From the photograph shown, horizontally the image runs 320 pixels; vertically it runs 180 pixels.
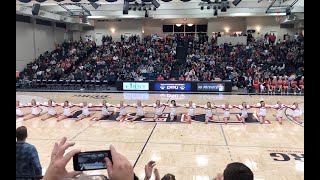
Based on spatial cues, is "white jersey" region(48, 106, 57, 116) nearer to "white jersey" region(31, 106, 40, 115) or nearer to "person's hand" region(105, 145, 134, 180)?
"white jersey" region(31, 106, 40, 115)

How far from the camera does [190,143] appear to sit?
34.5 ft

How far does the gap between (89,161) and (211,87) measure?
2308 cm

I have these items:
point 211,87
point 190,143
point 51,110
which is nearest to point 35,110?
point 51,110

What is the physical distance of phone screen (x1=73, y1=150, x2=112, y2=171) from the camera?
1896mm

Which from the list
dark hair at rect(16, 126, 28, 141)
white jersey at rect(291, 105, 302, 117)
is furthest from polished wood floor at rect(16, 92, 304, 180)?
dark hair at rect(16, 126, 28, 141)

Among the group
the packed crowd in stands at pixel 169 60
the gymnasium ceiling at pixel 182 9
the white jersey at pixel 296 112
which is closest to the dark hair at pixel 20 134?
the white jersey at pixel 296 112

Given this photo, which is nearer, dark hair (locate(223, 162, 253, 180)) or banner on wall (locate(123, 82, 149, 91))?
dark hair (locate(223, 162, 253, 180))

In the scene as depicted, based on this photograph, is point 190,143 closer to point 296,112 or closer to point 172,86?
point 296,112

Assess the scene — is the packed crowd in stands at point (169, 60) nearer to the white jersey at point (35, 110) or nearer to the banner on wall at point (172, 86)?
the banner on wall at point (172, 86)

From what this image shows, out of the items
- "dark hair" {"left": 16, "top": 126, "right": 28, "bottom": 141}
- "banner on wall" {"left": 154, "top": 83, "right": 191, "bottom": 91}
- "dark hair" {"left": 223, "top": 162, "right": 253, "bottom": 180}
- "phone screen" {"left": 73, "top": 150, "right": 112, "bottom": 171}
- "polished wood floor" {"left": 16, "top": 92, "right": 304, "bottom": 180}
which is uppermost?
"banner on wall" {"left": 154, "top": 83, "right": 191, "bottom": 91}

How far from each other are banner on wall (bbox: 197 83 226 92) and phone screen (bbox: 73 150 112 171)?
22890 mm
